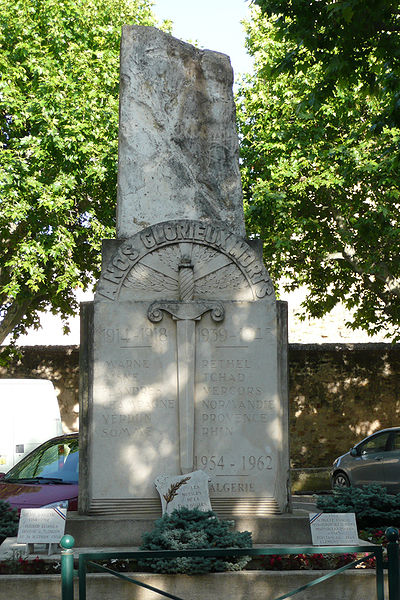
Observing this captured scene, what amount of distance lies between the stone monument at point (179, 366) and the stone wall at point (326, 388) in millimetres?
16542

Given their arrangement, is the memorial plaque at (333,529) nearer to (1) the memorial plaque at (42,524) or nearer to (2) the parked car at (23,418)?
(1) the memorial plaque at (42,524)

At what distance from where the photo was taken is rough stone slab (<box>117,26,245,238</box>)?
8305mm

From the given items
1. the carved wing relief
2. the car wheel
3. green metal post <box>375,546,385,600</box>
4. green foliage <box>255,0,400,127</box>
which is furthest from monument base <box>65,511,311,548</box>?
the car wheel

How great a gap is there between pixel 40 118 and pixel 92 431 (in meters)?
11.8

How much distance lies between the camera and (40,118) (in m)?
18.0

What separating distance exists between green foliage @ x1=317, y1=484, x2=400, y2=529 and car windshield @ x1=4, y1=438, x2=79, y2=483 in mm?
3914

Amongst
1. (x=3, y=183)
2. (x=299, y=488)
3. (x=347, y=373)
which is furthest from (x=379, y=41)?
(x=347, y=373)

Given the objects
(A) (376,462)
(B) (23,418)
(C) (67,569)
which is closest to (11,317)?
(B) (23,418)

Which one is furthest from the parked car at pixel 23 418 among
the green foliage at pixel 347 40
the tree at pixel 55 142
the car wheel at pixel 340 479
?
the green foliage at pixel 347 40

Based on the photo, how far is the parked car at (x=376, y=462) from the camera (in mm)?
17234

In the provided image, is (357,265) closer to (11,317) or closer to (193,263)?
(11,317)

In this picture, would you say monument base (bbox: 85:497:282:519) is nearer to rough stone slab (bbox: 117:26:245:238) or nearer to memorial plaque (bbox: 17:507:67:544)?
memorial plaque (bbox: 17:507:67:544)

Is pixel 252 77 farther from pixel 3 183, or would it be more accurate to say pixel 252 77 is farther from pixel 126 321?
pixel 126 321

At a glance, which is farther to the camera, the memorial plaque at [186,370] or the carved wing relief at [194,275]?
the carved wing relief at [194,275]
